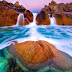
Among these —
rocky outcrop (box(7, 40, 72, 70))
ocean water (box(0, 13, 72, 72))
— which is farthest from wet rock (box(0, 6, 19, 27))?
rocky outcrop (box(7, 40, 72, 70))

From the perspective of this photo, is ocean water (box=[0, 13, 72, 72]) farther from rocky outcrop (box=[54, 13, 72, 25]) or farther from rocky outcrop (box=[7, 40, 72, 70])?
rocky outcrop (box=[54, 13, 72, 25])

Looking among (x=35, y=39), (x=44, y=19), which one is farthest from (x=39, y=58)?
(x=44, y=19)

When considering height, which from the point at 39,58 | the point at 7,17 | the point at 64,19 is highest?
the point at 7,17

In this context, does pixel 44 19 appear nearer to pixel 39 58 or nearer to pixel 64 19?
pixel 64 19

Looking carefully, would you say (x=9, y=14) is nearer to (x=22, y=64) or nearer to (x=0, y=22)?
(x=0, y=22)

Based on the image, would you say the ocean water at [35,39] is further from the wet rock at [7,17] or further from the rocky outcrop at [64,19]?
the wet rock at [7,17]

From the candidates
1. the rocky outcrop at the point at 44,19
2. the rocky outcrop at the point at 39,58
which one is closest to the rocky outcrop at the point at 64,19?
the rocky outcrop at the point at 44,19

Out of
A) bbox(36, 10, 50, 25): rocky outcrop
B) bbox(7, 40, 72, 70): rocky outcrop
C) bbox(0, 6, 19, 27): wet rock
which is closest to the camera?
bbox(7, 40, 72, 70): rocky outcrop

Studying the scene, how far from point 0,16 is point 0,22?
2.95 ft

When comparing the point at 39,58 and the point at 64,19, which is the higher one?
the point at 64,19

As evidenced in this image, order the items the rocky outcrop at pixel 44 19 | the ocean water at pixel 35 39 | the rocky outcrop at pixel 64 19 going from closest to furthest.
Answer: the ocean water at pixel 35 39, the rocky outcrop at pixel 64 19, the rocky outcrop at pixel 44 19

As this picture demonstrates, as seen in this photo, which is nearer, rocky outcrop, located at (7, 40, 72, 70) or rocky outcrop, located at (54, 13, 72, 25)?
rocky outcrop, located at (7, 40, 72, 70)

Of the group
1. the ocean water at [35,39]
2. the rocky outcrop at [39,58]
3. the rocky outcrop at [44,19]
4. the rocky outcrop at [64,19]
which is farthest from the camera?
the rocky outcrop at [44,19]

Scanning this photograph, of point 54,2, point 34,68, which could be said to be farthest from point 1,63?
point 54,2
